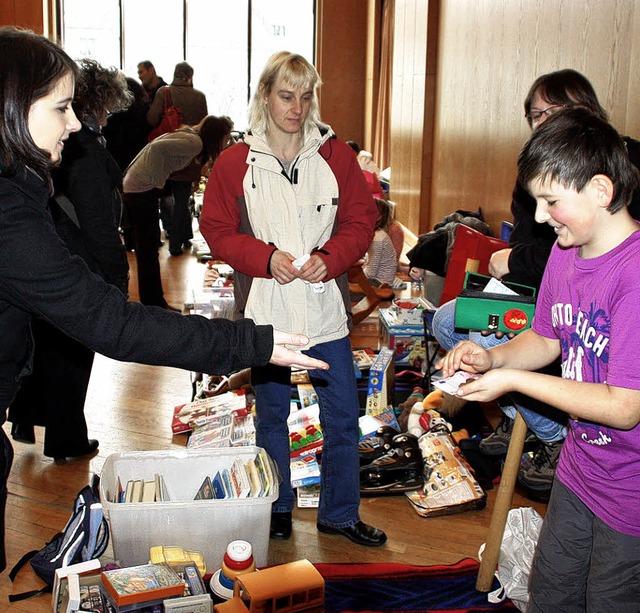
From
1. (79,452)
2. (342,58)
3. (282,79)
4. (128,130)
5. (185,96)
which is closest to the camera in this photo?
(282,79)

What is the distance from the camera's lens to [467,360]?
193cm

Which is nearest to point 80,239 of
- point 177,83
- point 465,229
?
point 465,229

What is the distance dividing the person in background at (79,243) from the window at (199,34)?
10.9 metres

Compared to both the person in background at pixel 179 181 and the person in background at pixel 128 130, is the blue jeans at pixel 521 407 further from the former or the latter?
the person in background at pixel 179 181

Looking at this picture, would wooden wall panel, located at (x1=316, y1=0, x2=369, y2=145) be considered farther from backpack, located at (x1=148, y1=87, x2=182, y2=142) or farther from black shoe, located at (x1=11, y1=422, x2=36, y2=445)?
black shoe, located at (x1=11, y1=422, x2=36, y2=445)

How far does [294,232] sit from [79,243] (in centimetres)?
111

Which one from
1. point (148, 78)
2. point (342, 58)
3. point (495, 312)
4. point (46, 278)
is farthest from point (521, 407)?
point (342, 58)

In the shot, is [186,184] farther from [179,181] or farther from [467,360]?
[467,360]

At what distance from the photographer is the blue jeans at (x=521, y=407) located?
7.60 ft

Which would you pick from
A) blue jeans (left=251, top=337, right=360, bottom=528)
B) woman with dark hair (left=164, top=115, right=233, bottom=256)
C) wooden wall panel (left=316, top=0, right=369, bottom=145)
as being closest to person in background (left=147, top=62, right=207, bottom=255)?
woman with dark hair (left=164, top=115, right=233, bottom=256)

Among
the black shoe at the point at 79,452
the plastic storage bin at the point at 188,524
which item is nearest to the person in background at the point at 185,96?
the black shoe at the point at 79,452

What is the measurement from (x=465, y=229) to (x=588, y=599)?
7.69ft

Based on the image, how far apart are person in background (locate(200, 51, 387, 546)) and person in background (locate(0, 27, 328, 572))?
81cm

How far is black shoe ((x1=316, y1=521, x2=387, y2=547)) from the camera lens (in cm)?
287
